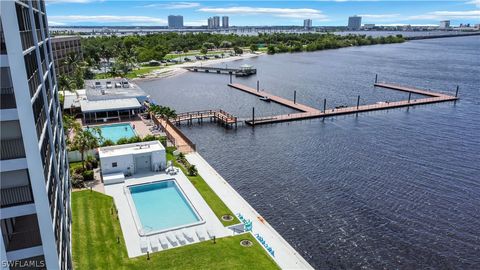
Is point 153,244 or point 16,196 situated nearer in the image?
point 16,196

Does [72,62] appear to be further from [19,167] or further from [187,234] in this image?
[19,167]

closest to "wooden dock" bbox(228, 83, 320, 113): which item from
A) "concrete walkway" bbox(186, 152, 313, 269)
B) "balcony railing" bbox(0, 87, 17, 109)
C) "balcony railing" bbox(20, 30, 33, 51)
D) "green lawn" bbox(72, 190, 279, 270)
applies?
"concrete walkway" bbox(186, 152, 313, 269)

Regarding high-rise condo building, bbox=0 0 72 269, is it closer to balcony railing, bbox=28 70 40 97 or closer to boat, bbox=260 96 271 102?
balcony railing, bbox=28 70 40 97

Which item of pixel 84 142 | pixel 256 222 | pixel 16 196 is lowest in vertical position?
pixel 256 222

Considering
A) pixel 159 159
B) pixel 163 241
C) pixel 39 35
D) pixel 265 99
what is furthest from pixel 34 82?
pixel 265 99

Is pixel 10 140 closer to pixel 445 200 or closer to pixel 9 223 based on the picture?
pixel 9 223

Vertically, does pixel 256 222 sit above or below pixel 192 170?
below
